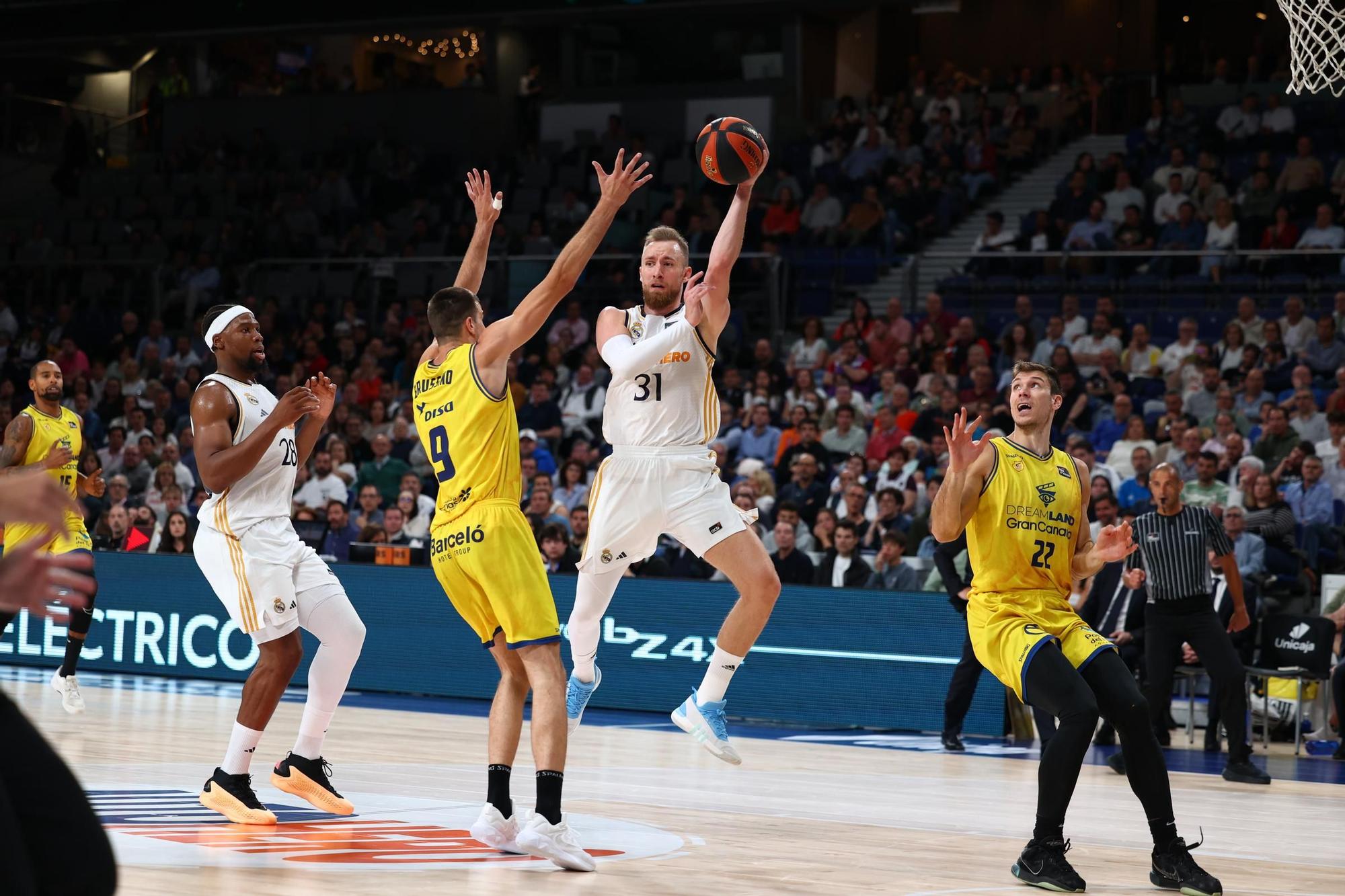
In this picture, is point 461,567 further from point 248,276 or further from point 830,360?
point 248,276

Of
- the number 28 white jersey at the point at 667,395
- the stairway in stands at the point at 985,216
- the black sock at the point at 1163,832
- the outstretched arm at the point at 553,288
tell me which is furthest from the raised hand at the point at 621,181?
the stairway in stands at the point at 985,216

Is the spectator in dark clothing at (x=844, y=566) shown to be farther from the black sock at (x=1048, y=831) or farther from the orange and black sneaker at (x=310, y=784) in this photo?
the black sock at (x=1048, y=831)

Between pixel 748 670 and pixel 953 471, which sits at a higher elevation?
pixel 953 471

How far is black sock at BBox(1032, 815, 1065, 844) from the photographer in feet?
19.9

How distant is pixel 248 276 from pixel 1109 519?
1435 cm

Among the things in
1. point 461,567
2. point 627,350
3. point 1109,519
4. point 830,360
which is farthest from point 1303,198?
point 461,567

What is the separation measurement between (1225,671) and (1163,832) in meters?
4.35

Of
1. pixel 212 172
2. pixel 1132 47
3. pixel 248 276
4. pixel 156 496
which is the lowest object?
pixel 156 496

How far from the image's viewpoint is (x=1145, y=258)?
1858 centimetres

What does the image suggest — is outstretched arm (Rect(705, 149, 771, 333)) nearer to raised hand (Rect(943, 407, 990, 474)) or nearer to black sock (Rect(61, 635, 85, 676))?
raised hand (Rect(943, 407, 990, 474))

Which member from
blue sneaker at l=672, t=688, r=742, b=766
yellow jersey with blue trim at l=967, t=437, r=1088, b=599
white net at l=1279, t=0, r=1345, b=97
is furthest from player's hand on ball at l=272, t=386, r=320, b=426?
white net at l=1279, t=0, r=1345, b=97

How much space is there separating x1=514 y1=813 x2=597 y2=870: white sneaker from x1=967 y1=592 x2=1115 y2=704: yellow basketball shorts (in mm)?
1751

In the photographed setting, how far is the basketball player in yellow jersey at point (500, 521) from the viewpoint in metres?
6.29

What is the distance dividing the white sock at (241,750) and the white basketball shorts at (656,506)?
1751 mm
